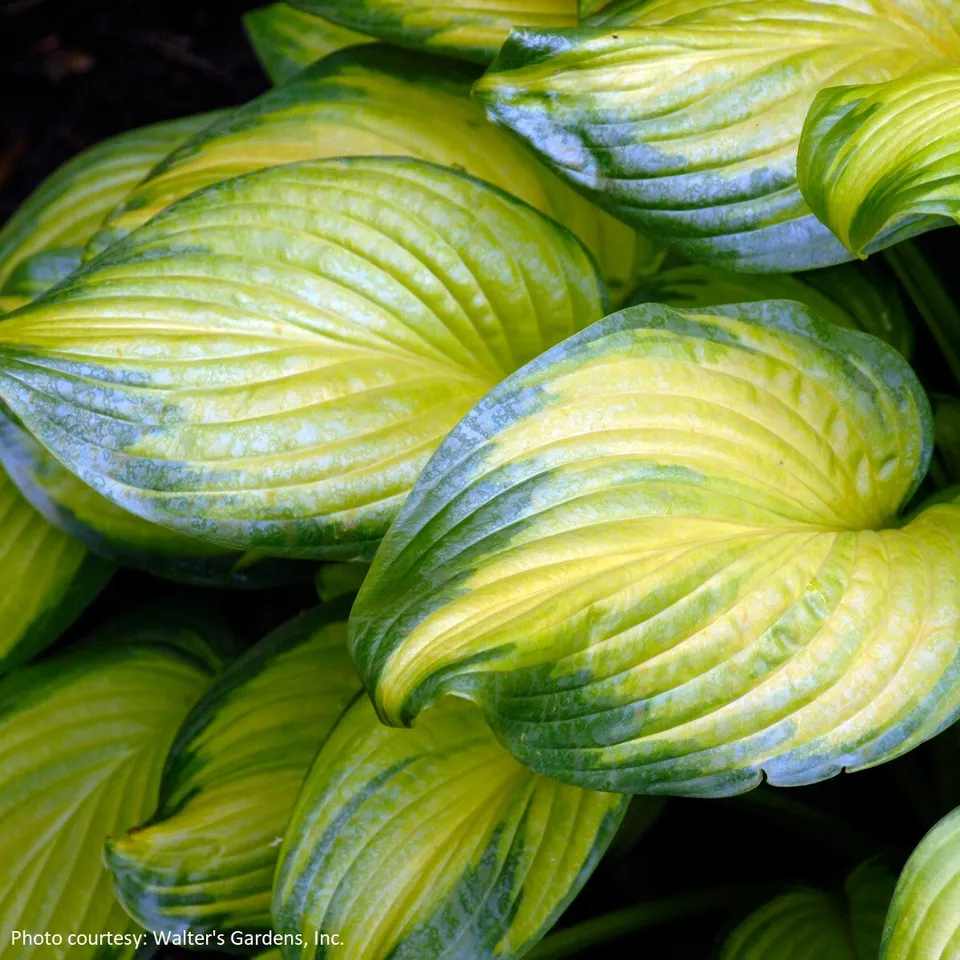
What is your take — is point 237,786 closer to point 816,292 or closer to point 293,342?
point 293,342

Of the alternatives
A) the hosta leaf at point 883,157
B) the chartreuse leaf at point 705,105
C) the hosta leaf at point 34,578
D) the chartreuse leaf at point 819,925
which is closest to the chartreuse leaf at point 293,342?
the chartreuse leaf at point 705,105

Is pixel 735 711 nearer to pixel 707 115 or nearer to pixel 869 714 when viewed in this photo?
pixel 869 714

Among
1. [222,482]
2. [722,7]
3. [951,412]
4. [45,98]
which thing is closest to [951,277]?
[951,412]

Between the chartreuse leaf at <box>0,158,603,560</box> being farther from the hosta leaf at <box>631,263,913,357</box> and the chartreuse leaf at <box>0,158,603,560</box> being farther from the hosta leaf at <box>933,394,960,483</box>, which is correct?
the hosta leaf at <box>933,394,960,483</box>

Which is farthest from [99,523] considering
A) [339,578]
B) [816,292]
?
[816,292]

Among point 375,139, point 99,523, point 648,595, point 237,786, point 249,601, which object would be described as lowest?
point 249,601

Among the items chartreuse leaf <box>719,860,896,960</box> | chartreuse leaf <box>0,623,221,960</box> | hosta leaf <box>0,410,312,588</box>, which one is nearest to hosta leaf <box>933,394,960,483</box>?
chartreuse leaf <box>719,860,896,960</box>
